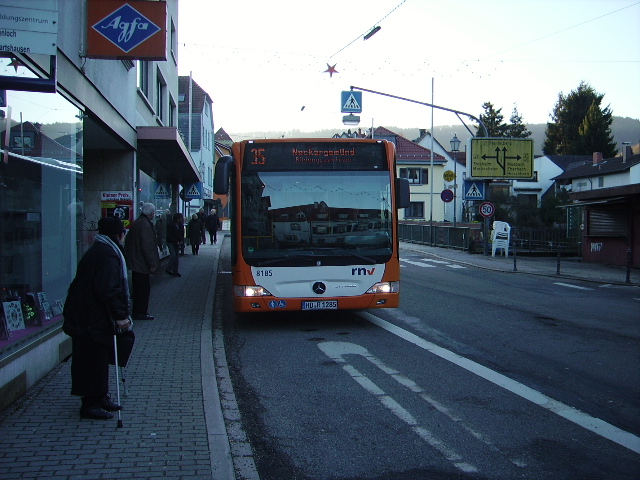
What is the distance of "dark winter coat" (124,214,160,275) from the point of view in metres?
10.6

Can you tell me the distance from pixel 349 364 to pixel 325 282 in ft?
7.42

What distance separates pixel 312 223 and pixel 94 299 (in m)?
5.04

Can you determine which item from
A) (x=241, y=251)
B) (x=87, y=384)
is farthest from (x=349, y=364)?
(x=87, y=384)

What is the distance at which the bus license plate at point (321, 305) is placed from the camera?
10117 millimetres

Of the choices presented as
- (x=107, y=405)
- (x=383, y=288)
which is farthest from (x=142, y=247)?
(x=107, y=405)

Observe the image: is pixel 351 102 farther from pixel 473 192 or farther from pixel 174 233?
pixel 473 192

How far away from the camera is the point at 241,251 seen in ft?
32.6

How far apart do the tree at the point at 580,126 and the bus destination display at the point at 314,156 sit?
269ft

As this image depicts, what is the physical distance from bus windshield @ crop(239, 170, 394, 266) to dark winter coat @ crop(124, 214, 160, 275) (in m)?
1.69

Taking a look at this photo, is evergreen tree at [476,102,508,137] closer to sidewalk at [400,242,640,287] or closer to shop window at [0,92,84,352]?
sidewalk at [400,242,640,287]

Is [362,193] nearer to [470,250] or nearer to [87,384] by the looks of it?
[87,384]

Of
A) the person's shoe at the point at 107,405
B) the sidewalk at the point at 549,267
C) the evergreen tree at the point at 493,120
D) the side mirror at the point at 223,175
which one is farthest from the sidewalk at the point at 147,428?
the evergreen tree at the point at 493,120

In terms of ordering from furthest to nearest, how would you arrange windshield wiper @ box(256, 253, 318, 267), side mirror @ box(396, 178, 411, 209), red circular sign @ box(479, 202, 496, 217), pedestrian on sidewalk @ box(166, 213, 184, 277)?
red circular sign @ box(479, 202, 496, 217)
pedestrian on sidewalk @ box(166, 213, 184, 277)
side mirror @ box(396, 178, 411, 209)
windshield wiper @ box(256, 253, 318, 267)

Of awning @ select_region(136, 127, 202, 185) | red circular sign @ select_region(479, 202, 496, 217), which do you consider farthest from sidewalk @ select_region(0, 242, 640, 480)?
red circular sign @ select_region(479, 202, 496, 217)
